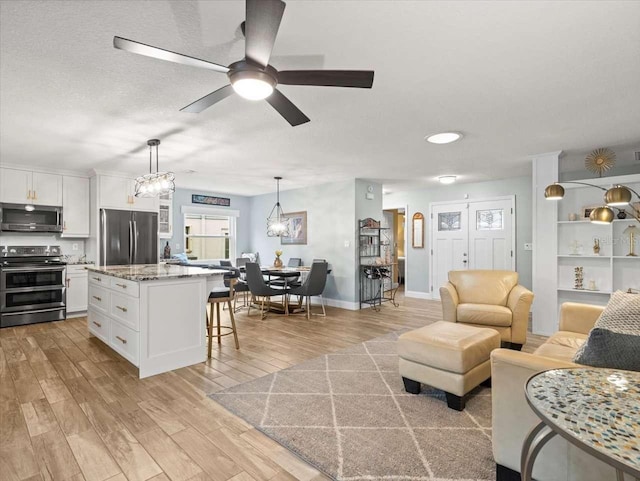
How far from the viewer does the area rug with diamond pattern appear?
73.2 inches

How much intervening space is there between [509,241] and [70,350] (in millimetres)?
6919

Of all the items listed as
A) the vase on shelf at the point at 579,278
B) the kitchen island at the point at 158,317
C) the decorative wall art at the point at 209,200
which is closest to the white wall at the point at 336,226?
the decorative wall art at the point at 209,200

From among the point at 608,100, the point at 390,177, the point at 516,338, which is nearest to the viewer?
the point at 608,100

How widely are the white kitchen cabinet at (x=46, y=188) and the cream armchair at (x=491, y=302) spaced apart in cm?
615

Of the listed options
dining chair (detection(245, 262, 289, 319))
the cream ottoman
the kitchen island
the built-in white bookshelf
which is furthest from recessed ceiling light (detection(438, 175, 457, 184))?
the kitchen island

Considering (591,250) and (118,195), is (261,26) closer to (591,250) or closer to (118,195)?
(591,250)

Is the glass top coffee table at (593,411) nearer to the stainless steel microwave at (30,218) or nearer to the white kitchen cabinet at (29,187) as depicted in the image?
the stainless steel microwave at (30,218)

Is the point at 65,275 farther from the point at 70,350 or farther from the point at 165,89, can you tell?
the point at 165,89

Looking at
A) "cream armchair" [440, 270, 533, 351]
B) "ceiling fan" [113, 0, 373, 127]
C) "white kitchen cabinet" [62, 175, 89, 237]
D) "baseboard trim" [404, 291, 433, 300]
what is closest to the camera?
"ceiling fan" [113, 0, 373, 127]

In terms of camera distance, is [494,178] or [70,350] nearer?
[70,350]

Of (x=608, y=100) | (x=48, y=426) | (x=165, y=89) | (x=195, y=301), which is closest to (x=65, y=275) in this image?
(x=195, y=301)

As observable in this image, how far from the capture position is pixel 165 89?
2.67 meters

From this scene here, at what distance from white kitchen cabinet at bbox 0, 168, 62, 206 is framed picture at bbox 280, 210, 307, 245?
164 inches

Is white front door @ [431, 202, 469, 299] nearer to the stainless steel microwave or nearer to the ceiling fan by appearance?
the ceiling fan
